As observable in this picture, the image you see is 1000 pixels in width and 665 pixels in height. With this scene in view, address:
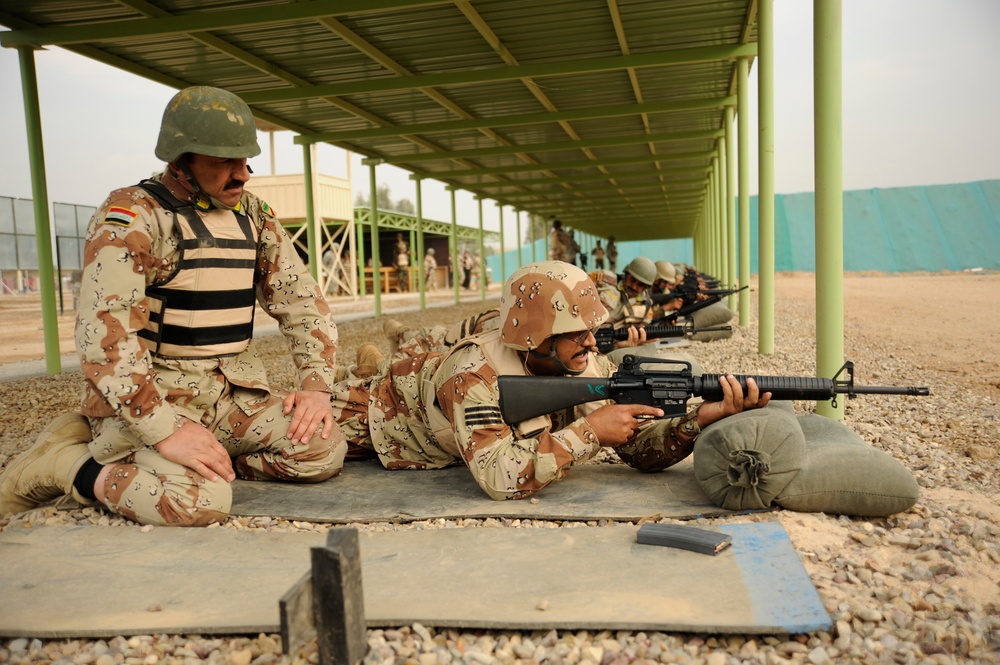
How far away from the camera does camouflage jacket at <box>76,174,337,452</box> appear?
297 cm

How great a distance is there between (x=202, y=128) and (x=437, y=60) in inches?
274

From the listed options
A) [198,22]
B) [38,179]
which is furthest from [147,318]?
[38,179]

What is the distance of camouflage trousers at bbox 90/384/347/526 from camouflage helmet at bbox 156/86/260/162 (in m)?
1.05

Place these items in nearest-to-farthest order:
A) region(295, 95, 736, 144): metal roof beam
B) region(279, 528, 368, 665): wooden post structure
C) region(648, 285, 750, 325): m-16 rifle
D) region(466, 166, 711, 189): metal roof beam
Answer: region(279, 528, 368, 665): wooden post structure < region(648, 285, 750, 325): m-16 rifle < region(295, 95, 736, 144): metal roof beam < region(466, 166, 711, 189): metal roof beam

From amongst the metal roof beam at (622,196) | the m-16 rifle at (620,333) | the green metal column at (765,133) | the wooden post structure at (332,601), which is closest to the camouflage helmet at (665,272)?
the green metal column at (765,133)

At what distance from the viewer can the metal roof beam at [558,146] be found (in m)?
14.7

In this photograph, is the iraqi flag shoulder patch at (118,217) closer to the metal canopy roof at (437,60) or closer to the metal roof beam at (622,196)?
the metal canopy roof at (437,60)

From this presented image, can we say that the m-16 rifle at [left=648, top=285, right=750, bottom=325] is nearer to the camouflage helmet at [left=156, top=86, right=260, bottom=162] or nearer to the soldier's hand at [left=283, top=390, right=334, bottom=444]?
the soldier's hand at [left=283, top=390, right=334, bottom=444]

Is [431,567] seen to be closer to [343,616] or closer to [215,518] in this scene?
[343,616]

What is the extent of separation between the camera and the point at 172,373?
3324mm

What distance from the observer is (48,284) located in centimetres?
757

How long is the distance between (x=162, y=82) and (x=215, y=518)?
7.52 metres

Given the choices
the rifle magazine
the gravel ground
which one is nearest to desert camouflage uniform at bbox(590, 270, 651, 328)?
the gravel ground

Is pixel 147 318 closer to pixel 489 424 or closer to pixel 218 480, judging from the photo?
pixel 218 480
